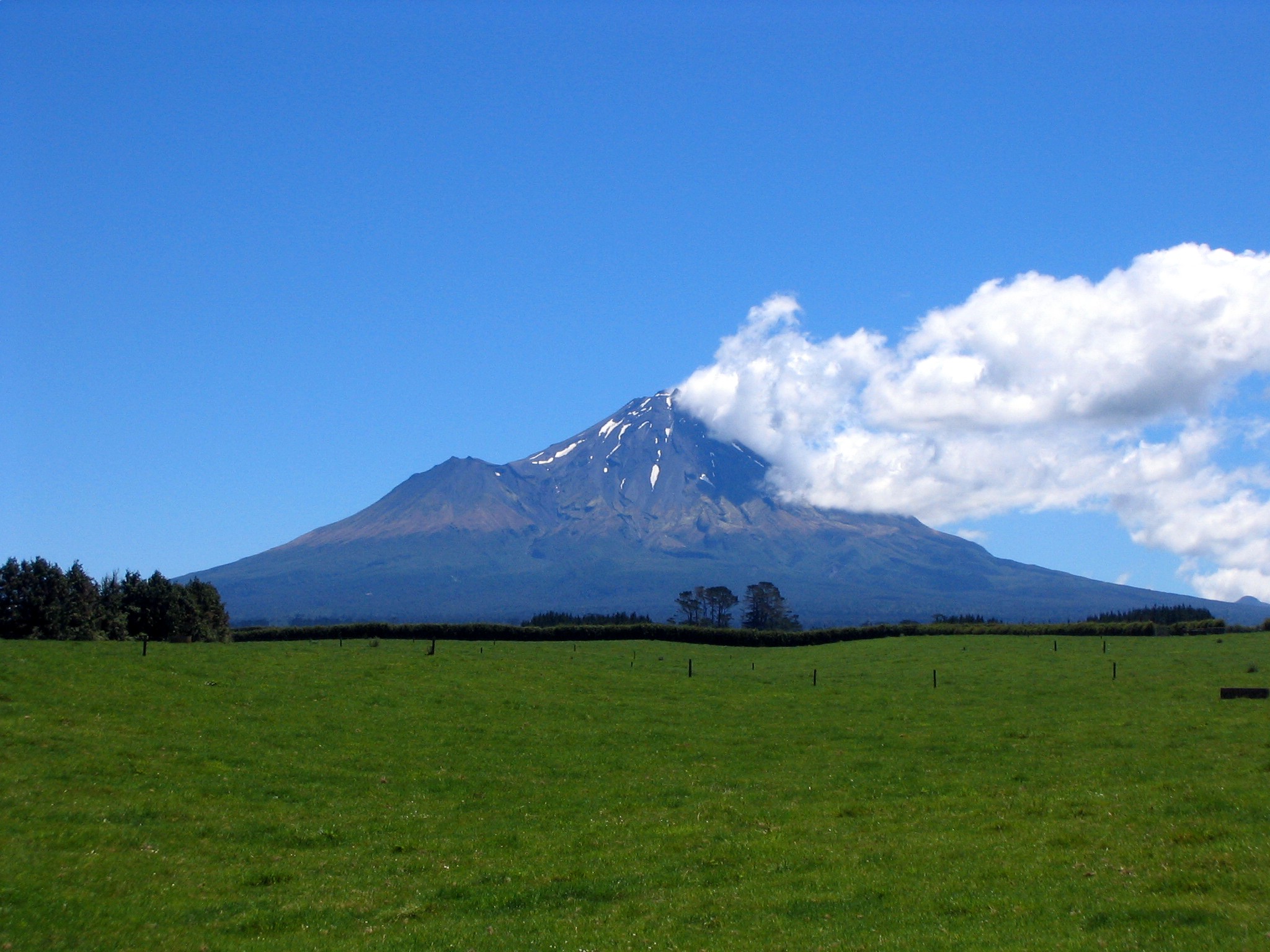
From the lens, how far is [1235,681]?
153 feet

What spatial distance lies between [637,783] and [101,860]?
1374 cm

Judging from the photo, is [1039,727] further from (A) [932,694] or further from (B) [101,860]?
(B) [101,860]

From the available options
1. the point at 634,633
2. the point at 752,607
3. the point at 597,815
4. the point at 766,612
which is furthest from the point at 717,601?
the point at 597,815

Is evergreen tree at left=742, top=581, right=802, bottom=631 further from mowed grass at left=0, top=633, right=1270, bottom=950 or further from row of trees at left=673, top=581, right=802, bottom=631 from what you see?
mowed grass at left=0, top=633, right=1270, bottom=950

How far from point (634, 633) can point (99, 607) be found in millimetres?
46017

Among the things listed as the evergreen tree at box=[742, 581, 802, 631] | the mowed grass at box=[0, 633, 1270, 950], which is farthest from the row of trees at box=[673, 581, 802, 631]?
the mowed grass at box=[0, 633, 1270, 950]

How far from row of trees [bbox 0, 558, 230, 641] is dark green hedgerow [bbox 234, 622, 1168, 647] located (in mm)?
12733

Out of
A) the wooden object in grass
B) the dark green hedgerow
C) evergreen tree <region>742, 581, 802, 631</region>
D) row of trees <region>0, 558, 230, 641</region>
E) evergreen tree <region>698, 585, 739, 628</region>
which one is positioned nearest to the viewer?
the wooden object in grass

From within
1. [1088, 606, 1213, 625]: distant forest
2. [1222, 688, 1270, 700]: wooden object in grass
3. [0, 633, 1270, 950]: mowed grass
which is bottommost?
[0, 633, 1270, 950]: mowed grass

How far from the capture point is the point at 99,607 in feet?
210

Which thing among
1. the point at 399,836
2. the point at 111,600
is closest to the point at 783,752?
the point at 399,836

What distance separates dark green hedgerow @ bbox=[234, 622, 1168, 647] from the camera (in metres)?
87.9

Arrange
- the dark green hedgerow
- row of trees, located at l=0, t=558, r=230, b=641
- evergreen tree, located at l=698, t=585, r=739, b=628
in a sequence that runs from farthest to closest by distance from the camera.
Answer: evergreen tree, located at l=698, t=585, r=739, b=628
the dark green hedgerow
row of trees, located at l=0, t=558, r=230, b=641

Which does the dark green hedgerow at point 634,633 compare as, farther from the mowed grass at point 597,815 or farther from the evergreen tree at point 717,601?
the evergreen tree at point 717,601
